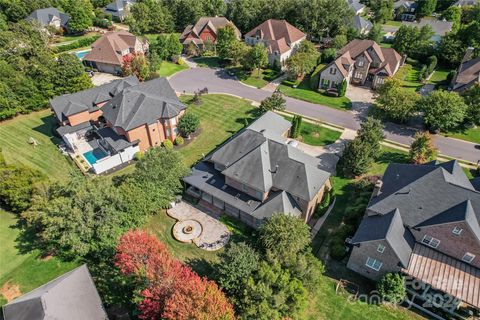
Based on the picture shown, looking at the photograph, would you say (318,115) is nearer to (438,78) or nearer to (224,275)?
(438,78)

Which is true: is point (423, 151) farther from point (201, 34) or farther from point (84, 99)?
point (201, 34)

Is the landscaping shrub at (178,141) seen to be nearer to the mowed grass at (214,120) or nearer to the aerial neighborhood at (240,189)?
the aerial neighborhood at (240,189)

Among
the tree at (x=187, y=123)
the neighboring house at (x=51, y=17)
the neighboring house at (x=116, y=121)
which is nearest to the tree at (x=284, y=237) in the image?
the tree at (x=187, y=123)

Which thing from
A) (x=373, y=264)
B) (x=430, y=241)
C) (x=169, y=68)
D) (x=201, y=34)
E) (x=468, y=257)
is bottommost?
(x=169, y=68)

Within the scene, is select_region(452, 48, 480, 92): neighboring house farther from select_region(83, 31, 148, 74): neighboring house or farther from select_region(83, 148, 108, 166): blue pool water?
select_region(83, 31, 148, 74): neighboring house

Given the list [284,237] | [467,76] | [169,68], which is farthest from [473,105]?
[169,68]

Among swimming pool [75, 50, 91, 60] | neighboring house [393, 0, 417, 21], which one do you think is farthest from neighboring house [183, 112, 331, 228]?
neighboring house [393, 0, 417, 21]
